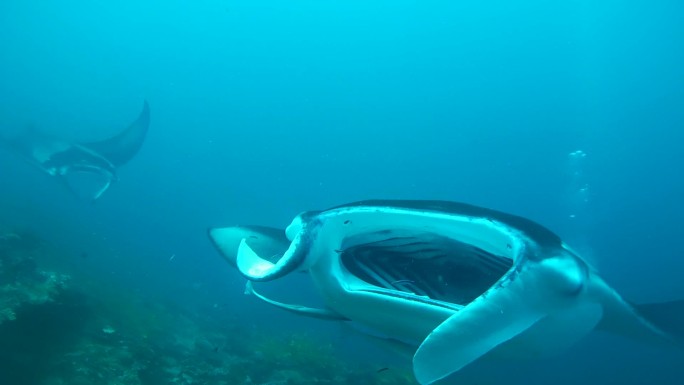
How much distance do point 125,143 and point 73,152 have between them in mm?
1554

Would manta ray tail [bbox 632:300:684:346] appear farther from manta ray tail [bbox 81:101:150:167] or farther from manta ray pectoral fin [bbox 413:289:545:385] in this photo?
manta ray tail [bbox 81:101:150:167]

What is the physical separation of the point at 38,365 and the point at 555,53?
46406 millimetres

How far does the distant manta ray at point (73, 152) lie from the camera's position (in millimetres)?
11016

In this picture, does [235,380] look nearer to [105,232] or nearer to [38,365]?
[38,365]

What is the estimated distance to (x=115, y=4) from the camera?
244 feet

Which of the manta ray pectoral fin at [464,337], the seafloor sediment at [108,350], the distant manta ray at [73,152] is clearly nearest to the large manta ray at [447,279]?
the manta ray pectoral fin at [464,337]

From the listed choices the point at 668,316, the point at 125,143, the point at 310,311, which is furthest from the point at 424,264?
the point at 125,143

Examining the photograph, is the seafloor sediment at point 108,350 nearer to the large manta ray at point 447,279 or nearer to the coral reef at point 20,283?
the coral reef at point 20,283

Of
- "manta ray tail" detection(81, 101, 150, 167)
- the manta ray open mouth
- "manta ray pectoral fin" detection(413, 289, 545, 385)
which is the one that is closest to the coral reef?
the manta ray open mouth

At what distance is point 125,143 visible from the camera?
12328mm

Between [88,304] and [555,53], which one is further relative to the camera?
[555,53]

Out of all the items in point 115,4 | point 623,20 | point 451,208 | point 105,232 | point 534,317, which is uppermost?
point 115,4

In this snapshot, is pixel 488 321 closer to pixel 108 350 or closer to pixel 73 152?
pixel 108 350

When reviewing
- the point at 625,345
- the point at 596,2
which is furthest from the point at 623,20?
the point at 625,345
